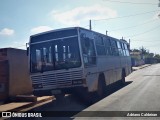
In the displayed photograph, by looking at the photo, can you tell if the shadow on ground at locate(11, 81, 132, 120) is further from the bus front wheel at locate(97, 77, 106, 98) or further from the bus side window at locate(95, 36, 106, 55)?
the bus side window at locate(95, 36, 106, 55)

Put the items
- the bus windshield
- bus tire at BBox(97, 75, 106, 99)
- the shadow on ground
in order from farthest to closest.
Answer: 1. bus tire at BBox(97, 75, 106, 99)
2. the bus windshield
3. the shadow on ground

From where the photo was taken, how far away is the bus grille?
34.7 ft

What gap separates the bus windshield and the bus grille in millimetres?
294

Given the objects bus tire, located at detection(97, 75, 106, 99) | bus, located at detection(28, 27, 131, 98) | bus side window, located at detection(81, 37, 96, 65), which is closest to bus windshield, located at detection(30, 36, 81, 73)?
bus, located at detection(28, 27, 131, 98)

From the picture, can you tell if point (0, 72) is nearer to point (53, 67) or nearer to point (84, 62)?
point (53, 67)

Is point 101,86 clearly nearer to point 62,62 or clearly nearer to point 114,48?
point 62,62

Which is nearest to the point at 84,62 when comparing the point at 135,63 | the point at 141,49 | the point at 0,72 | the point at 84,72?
the point at 84,72

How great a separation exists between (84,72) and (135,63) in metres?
59.1

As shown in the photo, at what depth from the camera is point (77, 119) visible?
8.21 m

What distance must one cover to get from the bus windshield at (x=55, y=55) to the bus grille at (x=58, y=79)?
0.29m

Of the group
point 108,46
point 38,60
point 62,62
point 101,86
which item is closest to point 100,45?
point 108,46

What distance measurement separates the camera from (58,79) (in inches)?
425

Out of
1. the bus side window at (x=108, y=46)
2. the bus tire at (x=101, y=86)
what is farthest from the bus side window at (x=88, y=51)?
the bus side window at (x=108, y=46)

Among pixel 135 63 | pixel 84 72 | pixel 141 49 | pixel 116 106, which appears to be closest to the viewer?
pixel 116 106
